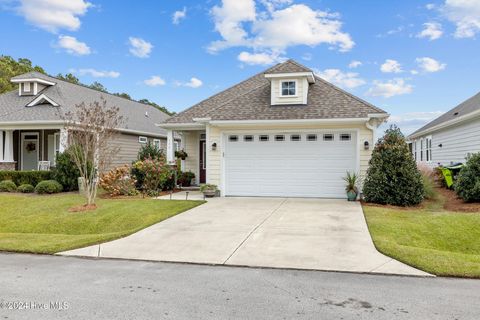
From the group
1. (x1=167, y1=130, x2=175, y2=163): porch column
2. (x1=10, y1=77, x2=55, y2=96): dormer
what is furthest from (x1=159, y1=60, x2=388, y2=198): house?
(x1=10, y1=77, x2=55, y2=96): dormer

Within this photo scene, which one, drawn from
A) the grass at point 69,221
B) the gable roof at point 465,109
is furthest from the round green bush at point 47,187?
the gable roof at point 465,109

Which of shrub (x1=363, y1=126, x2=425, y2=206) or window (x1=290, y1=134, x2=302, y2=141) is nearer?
shrub (x1=363, y1=126, x2=425, y2=206)

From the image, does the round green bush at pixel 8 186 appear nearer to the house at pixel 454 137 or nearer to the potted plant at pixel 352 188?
the potted plant at pixel 352 188

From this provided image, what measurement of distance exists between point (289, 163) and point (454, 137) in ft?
31.7

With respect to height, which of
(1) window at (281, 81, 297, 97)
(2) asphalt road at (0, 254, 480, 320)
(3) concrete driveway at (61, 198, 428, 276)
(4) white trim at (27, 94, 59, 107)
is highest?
(4) white trim at (27, 94, 59, 107)

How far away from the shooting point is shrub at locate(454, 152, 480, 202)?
449 inches

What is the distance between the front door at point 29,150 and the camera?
69.8 feet

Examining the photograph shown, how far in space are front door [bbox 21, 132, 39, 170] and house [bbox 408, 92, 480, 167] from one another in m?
21.1

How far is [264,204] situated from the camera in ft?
41.2

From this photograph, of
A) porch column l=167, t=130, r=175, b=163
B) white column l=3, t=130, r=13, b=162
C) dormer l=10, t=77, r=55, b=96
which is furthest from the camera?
dormer l=10, t=77, r=55, b=96

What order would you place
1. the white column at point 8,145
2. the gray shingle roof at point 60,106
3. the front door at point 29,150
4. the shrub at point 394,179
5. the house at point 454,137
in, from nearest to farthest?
1. the shrub at point 394,179
2. the house at point 454,137
3. the gray shingle roof at point 60,106
4. the white column at point 8,145
5. the front door at point 29,150

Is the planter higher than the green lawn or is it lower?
higher

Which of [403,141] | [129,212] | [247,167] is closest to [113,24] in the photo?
[247,167]

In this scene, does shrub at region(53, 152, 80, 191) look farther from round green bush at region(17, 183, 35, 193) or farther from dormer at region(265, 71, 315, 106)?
dormer at region(265, 71, 315, 106)
